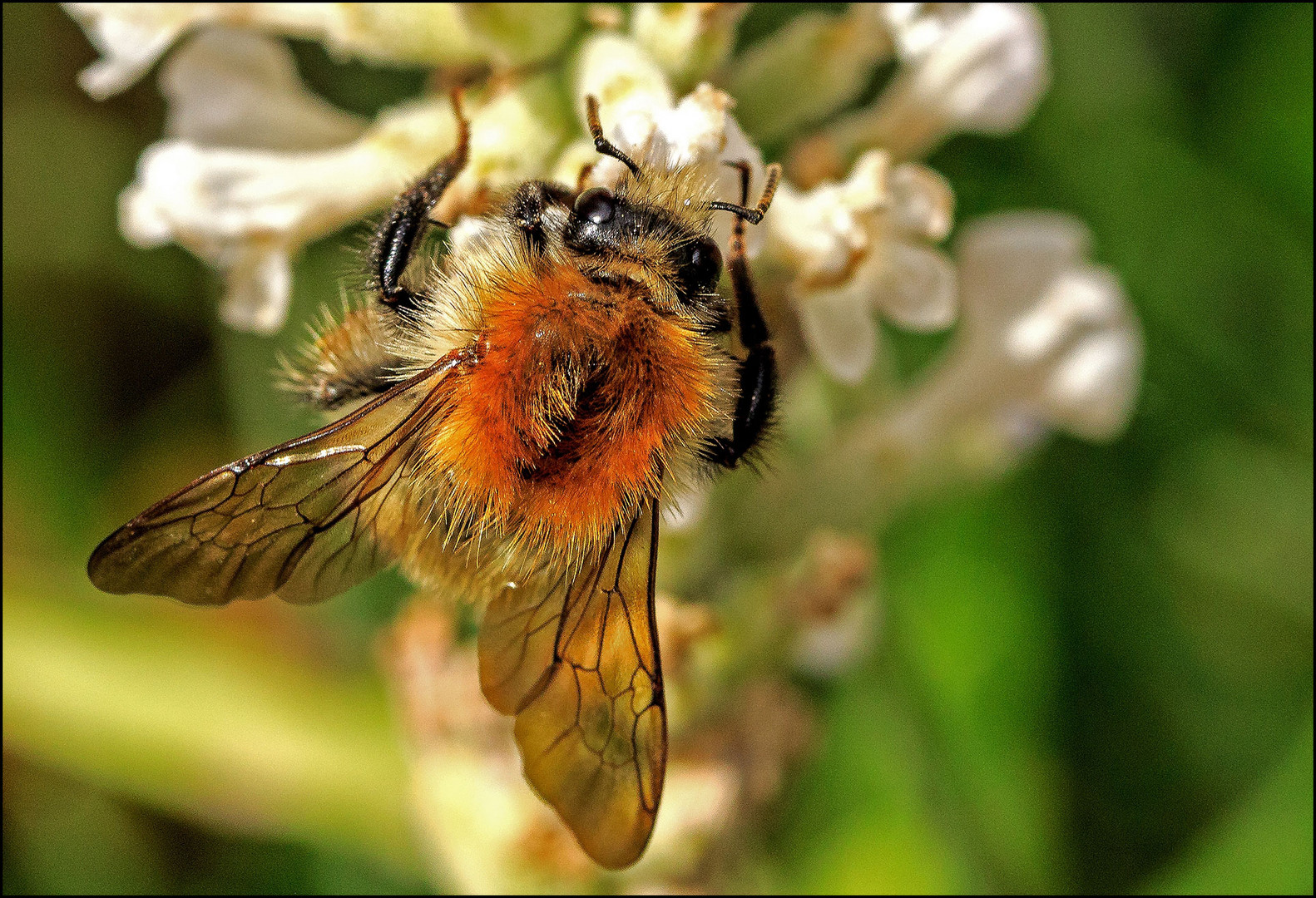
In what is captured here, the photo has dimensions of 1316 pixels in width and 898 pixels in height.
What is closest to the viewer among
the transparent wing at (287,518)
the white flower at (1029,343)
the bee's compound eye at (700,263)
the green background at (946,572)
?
the transparent wing at (287,518)

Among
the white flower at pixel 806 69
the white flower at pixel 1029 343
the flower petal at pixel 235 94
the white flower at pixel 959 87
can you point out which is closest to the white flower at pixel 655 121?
the white flower at pixel 806 69

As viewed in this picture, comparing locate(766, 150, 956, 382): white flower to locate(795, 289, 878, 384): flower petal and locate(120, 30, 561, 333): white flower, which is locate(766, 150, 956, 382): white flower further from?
locate(120, 30, 561, 333): white flower

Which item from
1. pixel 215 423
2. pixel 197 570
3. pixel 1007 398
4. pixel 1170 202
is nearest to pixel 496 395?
pixel 197 570

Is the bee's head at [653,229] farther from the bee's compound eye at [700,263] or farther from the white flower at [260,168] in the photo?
the white flower at [260,168]

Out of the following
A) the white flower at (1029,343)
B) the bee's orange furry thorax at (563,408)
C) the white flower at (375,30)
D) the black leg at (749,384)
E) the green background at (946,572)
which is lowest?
the green background at (946,572)

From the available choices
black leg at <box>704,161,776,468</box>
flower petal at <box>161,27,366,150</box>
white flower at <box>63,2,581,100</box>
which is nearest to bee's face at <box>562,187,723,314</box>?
black leg at <box>704,161,776,468</box>

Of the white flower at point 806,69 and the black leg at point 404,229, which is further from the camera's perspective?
the white flower at point 806,69

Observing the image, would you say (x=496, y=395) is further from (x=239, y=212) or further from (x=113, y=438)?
(x=113, y=438)
